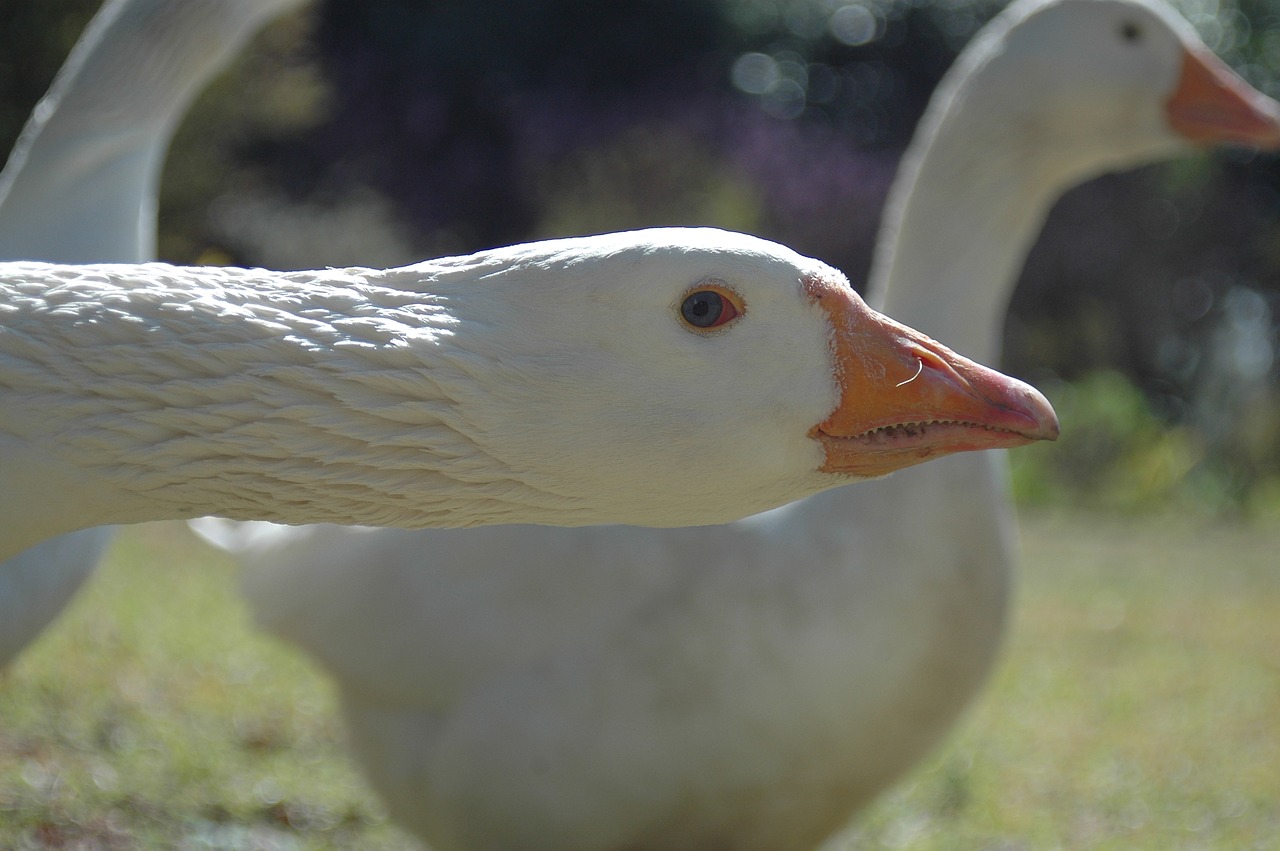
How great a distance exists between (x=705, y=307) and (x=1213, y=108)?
2252 millimetres

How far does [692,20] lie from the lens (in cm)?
1908

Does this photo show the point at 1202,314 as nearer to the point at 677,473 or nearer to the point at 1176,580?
the point at 1176,580

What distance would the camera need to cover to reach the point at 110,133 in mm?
2771

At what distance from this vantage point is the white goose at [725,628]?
2699 millimetres

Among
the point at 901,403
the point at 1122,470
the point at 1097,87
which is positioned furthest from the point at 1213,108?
the point at 1122,470

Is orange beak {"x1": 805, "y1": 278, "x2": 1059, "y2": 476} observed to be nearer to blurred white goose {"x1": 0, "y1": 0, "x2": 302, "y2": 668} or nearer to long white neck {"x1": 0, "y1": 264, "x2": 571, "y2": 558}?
long white neck {"x1": 0, "y1": 264, "x2": 571, "y2": 558}

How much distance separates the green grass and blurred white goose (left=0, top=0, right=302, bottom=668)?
4.25 feet

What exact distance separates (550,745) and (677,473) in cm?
131

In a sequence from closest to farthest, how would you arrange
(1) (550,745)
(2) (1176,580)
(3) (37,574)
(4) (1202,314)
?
(3) (37,574), (1) (550,745), (2) (1176,580), (4) (1202,314)

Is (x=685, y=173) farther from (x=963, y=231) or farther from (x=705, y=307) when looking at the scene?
(x=705, y=307)

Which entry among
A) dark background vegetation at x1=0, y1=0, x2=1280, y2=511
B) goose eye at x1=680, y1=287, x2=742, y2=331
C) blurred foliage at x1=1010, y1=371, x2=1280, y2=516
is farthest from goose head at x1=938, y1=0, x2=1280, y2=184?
dark background vegetation at x1=0, y1=0, x2=1280, y2=511

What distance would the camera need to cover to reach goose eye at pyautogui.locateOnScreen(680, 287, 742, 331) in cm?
154

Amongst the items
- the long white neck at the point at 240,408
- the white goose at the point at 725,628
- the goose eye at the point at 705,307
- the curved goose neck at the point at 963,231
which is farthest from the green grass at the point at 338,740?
the goose eye at the point at 705,307

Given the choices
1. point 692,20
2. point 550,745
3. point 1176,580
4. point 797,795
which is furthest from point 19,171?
point 692,20
